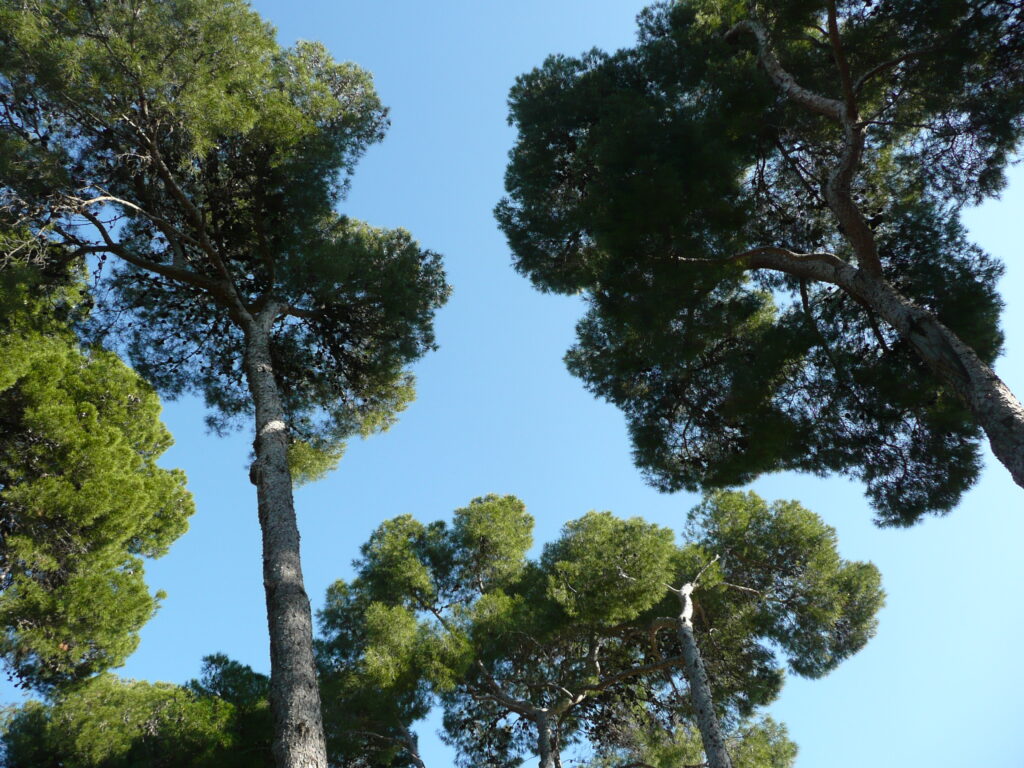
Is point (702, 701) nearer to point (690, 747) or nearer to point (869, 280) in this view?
point (690, 747)

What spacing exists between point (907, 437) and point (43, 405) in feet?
33.0

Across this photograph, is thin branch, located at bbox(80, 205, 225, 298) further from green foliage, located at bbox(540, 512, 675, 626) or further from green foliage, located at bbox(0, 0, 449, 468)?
green foliage, located at bbox(540, 512, 675, 626)

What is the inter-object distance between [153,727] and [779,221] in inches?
413

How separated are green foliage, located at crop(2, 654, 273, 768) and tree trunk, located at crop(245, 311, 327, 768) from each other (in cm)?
448

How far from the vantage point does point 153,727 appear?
8812mm

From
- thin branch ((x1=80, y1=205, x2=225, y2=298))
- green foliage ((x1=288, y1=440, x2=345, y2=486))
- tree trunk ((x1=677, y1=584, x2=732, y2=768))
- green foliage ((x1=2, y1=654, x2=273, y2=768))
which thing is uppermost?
thin branch ((x1=80, y1=205, x2=225, y2=298))

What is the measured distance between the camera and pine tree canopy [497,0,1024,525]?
6.61 meters

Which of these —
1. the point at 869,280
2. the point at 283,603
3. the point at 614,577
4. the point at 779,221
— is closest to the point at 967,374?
the point at 869,280

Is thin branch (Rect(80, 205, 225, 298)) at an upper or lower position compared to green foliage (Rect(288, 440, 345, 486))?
upper

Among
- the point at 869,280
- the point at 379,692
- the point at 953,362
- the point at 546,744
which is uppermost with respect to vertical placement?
the point at 869,280

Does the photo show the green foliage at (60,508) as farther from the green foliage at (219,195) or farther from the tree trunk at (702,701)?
the tree trunk at (702,701)

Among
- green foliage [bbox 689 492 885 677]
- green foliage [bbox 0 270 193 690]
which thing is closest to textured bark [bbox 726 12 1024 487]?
green foliage [bbox 689 492 885 677]

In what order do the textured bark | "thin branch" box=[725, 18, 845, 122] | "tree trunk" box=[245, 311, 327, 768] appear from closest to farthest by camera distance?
"tree trunk" box=[245, 311, 327, 768], the textured bark, "thin branch" box=[725, 18, 845, 122]

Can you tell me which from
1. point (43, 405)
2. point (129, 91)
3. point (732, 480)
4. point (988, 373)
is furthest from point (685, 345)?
point (43, 405)
